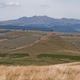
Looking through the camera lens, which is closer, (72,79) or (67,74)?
(72,79)

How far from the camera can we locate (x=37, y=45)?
147 m

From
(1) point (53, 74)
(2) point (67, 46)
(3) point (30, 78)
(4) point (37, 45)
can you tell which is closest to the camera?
(3) point (30, 78)

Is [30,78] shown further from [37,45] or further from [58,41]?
[58,41]

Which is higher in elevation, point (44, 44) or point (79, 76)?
point (79, 76)

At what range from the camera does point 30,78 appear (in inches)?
304

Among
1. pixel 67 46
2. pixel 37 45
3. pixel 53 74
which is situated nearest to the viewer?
pixel 53 74

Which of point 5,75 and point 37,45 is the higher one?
point 5,75

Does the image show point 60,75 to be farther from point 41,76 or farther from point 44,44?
point 44,44

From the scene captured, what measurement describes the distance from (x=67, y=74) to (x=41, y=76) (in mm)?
866

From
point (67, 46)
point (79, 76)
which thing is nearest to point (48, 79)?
point (79, 76)

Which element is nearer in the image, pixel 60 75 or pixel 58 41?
pixel 60 75

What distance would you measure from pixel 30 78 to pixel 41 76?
38cm

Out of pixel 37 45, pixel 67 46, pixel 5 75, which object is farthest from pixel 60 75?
pixel 67 46

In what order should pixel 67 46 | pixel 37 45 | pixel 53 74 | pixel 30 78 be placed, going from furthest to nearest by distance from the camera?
pixel 67 46
pixel 37 45
pixel 53 74
pixel 30 78
